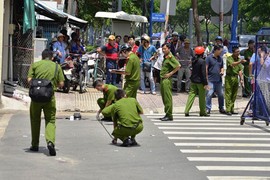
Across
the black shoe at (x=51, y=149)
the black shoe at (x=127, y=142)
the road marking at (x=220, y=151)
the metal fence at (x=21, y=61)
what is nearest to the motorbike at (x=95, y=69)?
the metal fence at (x=21, y=61)

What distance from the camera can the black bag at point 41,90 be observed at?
11.2m

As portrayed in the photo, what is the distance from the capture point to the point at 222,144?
43.7ft

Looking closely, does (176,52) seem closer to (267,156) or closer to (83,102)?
(83,102)

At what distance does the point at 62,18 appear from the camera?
25.8 metres

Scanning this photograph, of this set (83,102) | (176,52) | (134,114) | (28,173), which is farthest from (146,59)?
(28,173)

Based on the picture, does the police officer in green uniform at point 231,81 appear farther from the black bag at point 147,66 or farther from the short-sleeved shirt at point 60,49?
the short-sleeved shirt at point 60,49

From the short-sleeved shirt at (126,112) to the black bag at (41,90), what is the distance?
1.67 m

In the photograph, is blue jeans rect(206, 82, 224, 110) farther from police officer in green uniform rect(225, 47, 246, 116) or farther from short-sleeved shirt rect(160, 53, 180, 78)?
short-sleeved shirt rect(160, 53, 180, 78)

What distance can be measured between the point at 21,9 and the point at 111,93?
26.4 feet

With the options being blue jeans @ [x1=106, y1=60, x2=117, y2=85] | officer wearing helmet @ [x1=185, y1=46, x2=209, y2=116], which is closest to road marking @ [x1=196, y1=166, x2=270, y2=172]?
officer wearing helmet @ [x1=185, y1=46, x2=209, y2=116]

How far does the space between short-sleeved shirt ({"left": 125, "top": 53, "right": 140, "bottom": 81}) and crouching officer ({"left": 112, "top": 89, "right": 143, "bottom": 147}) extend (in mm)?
3143

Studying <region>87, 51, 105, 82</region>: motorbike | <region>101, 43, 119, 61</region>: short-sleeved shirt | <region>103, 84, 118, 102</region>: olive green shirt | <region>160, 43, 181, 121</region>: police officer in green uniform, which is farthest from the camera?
<region>87, 51, 105, 82</region>: motorbike

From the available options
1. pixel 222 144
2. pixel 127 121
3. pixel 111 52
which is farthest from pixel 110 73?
pixel 127 121

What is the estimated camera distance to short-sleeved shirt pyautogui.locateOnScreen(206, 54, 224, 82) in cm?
1856
